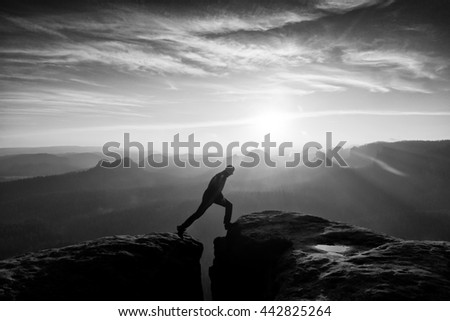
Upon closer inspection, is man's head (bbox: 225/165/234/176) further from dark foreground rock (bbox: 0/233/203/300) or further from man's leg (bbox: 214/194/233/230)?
dark foreground rock (bbox: 0/233/203/300)

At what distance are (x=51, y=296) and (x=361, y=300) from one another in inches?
410

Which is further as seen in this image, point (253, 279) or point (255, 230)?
point (255, 230)

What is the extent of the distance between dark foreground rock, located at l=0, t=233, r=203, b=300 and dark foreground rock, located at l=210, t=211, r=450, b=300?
3.07 meters

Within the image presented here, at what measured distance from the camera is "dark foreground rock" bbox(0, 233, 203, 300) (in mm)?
11312

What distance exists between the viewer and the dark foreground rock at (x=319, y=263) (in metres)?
9.27

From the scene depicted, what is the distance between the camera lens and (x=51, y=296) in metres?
10.9

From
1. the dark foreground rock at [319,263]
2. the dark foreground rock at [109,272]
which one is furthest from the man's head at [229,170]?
the dark foreground rock at [109,272]

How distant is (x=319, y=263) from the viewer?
1185cm

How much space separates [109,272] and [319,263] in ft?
29.1

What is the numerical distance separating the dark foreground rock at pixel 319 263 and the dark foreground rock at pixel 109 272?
10.1ft

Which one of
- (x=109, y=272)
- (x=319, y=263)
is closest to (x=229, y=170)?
(x=319, y=263)
